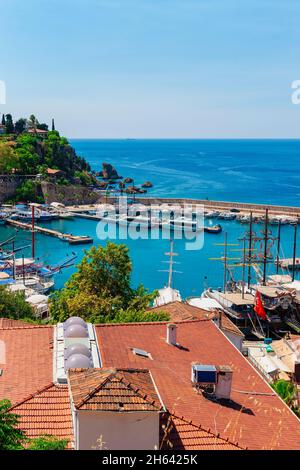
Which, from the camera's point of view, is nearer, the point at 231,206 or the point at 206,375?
the point at 206,375

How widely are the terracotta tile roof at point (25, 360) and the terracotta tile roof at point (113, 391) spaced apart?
50.1 inches

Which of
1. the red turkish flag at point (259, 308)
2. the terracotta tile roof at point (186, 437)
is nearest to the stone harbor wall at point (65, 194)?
the red turkish flag at point (259, 308)

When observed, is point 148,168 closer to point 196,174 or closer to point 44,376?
point 196,174

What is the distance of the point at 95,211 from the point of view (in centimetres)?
7231

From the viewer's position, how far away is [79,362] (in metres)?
9.98

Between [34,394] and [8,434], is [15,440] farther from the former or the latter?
[34,394]

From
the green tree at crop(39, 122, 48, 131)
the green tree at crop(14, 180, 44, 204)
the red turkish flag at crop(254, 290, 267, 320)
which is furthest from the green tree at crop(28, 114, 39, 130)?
the red turkish flag at crop(254, 290, 267, 320)

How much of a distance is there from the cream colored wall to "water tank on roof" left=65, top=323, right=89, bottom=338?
3780 mm

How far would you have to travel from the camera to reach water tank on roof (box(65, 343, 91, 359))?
34.3ft

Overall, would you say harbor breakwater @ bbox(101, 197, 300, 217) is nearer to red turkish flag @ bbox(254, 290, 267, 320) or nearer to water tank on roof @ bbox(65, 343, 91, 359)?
red turkish flag @ bbox(254, 290, 267, 320)

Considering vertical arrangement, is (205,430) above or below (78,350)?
below

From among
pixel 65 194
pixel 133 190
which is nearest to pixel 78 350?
pixel 65 194

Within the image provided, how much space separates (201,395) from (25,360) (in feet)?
11.7

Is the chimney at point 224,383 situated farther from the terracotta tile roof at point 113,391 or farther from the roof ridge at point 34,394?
the roof ridge at point 34,394
